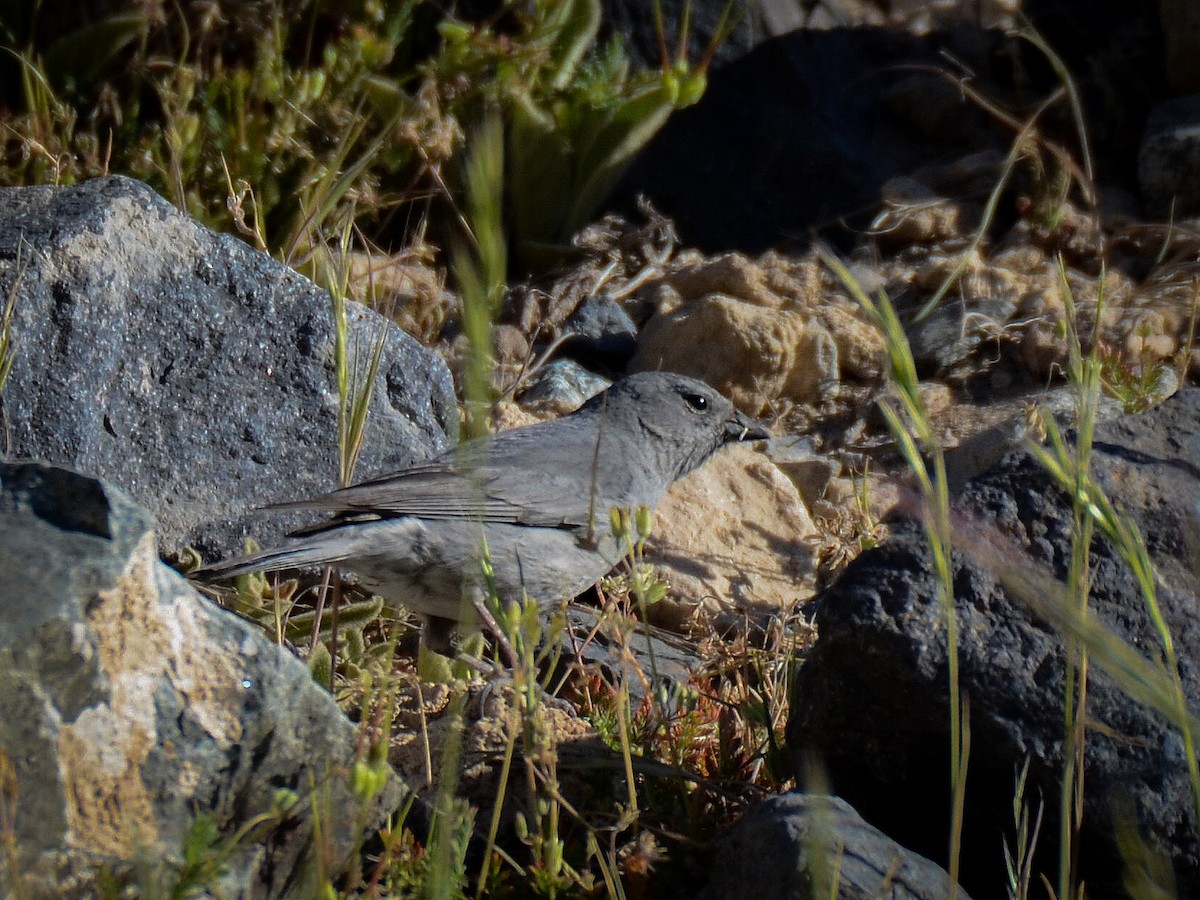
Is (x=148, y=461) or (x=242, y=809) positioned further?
(x=148, y=461)

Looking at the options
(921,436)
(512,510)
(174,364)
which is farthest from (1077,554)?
(174,364)

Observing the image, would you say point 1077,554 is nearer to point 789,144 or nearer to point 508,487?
point 508,487

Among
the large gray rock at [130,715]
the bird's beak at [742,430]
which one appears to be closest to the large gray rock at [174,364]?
the bird's beak at [742,430]

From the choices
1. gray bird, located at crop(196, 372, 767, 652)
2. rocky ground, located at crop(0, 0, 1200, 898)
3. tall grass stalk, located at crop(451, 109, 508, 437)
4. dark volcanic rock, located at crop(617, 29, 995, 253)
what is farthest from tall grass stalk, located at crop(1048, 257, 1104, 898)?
dark volcanic rock, located at crop(617, 29, 995, 253)

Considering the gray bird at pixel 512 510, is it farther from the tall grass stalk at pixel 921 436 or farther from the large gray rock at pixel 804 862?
the tall grass stalk at pixel 921 436

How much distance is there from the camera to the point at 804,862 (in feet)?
8.39

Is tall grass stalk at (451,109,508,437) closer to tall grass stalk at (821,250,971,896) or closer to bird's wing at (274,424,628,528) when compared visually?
tall grass stalk at (821,250,971,896)

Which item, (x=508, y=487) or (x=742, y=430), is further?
(x=742, y=430)

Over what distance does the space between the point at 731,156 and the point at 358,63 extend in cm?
222

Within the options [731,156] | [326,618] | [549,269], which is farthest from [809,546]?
[731,156]

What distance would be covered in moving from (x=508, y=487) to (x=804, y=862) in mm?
2554

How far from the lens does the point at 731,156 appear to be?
Answer: 7.81m

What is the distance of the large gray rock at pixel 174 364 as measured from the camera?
14.7 ft

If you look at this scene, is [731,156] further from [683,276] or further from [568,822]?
[568,822]
